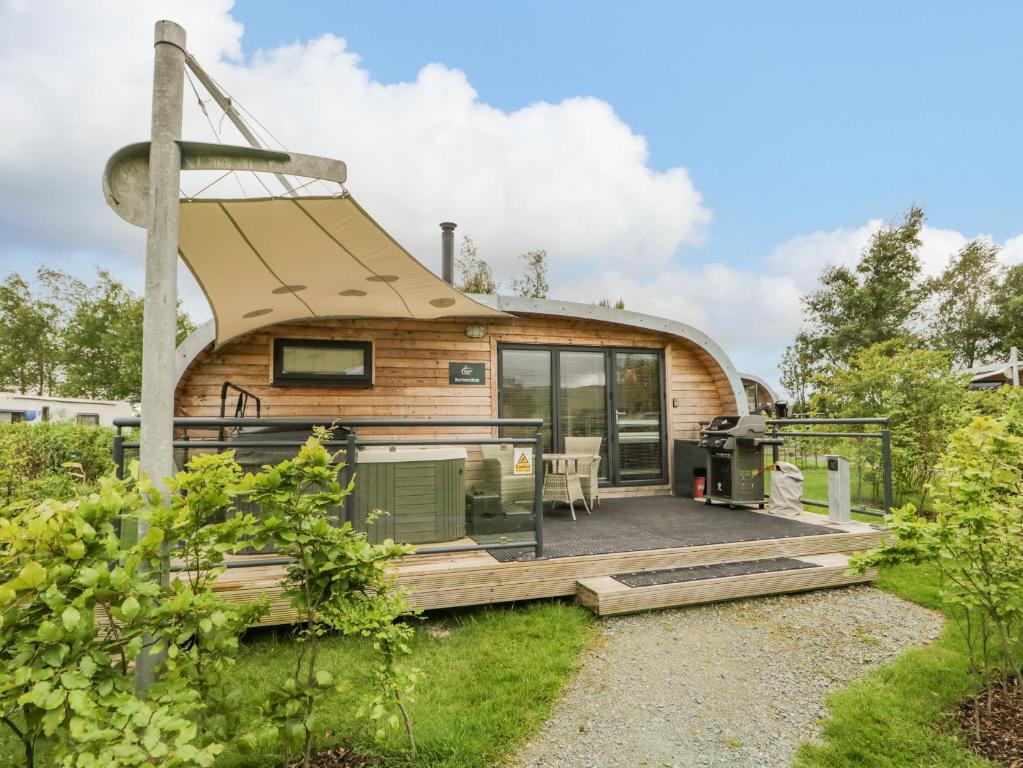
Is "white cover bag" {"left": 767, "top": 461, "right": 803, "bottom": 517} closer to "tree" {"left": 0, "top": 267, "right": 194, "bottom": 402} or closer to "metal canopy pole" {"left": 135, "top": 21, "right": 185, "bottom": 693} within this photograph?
"metal canopy pole" {"left": 135, "top": 21, "right": 185, "bottom": 693}

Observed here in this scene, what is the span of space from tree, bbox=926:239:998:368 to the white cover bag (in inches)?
1065

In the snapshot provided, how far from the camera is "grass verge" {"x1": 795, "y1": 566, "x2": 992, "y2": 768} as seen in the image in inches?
86.3

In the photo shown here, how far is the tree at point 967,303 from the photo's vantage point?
26094mm

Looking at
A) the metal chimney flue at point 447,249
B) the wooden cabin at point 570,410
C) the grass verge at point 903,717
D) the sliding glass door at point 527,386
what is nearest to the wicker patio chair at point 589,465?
the wooden cabin at point 570,410

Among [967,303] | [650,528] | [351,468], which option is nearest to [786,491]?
[650,528]

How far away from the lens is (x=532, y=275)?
22234 mm

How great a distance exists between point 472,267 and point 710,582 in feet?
60.3

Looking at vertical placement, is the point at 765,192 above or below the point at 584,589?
above

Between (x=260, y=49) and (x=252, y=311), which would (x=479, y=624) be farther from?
→ (x=260, y=49)

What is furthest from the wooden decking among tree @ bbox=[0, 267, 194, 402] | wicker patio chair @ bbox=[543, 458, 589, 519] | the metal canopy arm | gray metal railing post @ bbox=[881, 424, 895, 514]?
tree @ bbox=[0, 267, 194, 402]

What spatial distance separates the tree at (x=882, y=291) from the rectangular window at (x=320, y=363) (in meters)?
21.0

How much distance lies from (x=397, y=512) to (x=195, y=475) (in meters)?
2.62

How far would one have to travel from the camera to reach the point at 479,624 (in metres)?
3.61

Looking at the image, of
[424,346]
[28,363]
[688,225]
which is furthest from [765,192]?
[28,363]
